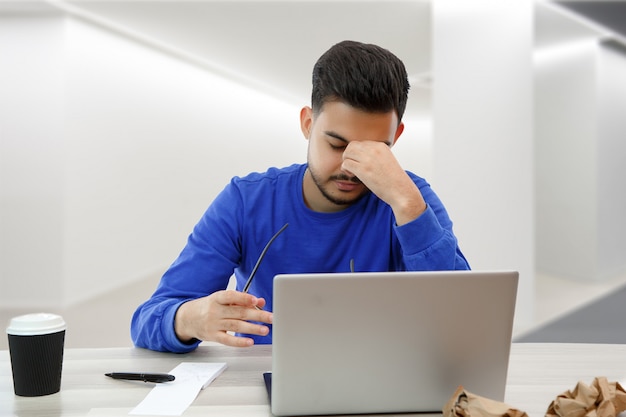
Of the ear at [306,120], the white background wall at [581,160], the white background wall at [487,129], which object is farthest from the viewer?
the white background wall at [581,160]

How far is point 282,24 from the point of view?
5.36 meters

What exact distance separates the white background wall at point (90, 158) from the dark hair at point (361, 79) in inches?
164

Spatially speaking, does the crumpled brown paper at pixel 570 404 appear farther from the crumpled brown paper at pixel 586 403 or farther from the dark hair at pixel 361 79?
the dark hair at pixel 361 79

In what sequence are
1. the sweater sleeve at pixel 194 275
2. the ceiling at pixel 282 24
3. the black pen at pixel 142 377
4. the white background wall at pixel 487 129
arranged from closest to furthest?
the black pen at pixel 142 377, the sweater sleeve at pixel 194 275, the white background wall at pixel 487 129, the ceiling at pixel 282 24

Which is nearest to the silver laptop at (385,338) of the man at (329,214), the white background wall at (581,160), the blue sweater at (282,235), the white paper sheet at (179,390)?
the white paper sheet at (179,390)

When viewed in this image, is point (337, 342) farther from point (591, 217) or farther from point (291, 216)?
point (591, 217)

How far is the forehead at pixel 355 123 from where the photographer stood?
53.2 inches

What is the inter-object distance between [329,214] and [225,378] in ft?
1.83

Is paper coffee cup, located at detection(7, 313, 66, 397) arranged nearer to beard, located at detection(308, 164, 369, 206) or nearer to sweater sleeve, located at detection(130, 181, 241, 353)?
sweater sleeve, located at detection(130, 181, 241, 353)

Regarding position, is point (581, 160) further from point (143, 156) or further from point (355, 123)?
point (355, 123)

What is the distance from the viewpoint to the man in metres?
1.23

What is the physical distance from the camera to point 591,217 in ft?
21.7

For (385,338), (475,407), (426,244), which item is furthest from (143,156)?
(475,407)

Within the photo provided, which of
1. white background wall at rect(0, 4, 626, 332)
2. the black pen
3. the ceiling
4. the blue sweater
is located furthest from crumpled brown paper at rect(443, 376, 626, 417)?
the ceiling
